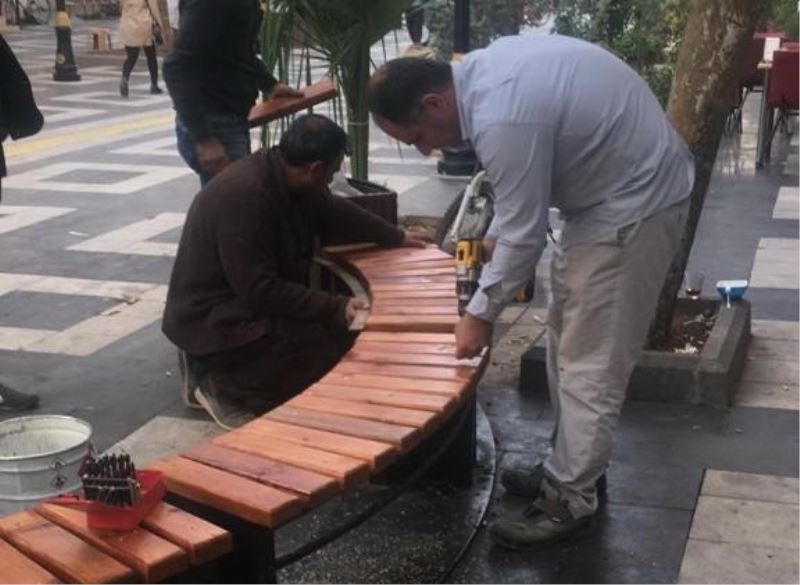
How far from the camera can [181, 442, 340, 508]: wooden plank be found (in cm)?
250

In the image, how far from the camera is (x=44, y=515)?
2.38 m

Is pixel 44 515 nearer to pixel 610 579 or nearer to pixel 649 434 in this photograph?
pixel 610 579

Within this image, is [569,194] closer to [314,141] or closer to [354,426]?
[354,426]

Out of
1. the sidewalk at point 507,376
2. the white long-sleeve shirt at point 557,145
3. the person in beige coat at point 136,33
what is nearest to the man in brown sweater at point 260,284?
the sidewalk at point 507,376

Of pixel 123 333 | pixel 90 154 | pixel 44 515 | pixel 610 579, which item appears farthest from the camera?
pixel 90 154

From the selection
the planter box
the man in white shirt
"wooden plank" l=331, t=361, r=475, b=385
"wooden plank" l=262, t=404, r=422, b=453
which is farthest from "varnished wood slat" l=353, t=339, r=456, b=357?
the planter box

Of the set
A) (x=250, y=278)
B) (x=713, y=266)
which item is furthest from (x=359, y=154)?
(x=250, y=278)

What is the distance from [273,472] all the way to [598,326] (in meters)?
1.13

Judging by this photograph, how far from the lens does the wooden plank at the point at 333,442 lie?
8.84 ft

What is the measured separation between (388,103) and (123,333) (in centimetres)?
299

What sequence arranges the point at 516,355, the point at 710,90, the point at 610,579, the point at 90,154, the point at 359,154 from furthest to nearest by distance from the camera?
the point at 90,154 < the point at 359,154 < the point at 516,355 < the point at 710,90 < the point at 610,579

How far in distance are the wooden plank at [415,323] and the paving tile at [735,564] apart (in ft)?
3.17

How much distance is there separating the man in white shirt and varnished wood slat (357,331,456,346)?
32 centimetres

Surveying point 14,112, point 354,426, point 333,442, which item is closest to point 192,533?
point 333,442
